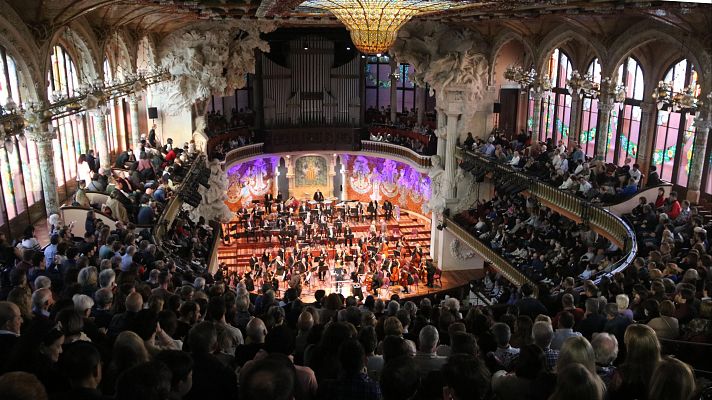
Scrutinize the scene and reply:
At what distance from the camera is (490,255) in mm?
Answer: 21547

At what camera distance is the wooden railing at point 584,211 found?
43.3ft

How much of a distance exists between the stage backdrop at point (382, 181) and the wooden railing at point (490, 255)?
604 cm

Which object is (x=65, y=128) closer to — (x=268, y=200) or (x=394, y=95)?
(x=268, y=200)

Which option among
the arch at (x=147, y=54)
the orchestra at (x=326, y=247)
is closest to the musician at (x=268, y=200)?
the orchestra at (x=326, y=247)

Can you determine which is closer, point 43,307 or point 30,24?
point 43,307

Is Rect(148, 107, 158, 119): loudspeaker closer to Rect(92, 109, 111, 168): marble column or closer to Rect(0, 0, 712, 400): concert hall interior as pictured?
Rect(0, 0, 712, 400): concert hall interior

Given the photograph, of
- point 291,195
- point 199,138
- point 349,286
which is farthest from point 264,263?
Result: point 291,195

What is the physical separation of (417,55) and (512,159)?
23.6ft

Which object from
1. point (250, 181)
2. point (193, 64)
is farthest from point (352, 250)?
point (193, 64)

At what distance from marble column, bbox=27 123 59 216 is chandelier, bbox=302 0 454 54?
6300 millimetres

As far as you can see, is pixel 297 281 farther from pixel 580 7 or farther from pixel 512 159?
pixel 512 159

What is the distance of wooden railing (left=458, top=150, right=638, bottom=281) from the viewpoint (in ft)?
43.3

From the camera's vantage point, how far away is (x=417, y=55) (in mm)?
25703

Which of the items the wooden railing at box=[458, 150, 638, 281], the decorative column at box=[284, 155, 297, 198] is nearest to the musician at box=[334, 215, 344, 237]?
the decorative column at box=[284, 155, 297, 198]
